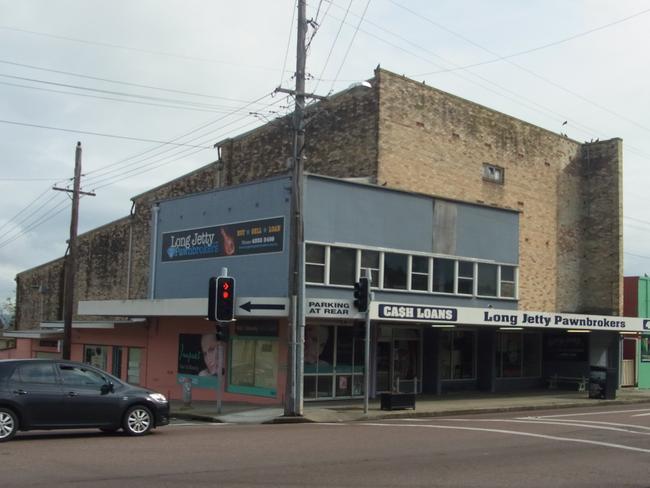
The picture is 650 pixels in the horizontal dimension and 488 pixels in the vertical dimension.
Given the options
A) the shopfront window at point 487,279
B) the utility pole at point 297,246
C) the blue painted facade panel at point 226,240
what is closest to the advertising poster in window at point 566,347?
the shopfront window at point 487,279

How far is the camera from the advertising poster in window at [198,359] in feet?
88.3

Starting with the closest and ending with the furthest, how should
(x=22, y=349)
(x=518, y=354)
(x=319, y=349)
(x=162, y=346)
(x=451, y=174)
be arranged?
(x=319, y=349)
(x=162, y=346)
(x=451, y=174)
(x=518, y=354)
(x=22, y=349)

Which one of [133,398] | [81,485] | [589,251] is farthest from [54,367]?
[589,251]

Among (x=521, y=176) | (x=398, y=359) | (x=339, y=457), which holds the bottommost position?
(x=339, y=457)

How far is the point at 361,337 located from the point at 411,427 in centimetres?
784

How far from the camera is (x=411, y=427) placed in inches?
695

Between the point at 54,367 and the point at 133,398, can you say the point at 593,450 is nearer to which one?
the point at 133,398

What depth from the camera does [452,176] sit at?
32531 millimetres

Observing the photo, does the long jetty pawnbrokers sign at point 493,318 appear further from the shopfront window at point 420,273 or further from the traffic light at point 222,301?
the traffic light at point 222,301

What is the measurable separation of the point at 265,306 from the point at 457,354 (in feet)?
34.8

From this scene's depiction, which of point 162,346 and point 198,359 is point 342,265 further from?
point 162,346

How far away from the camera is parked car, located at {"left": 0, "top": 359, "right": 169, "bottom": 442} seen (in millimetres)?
13609

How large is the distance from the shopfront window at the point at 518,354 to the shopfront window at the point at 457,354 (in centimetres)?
143

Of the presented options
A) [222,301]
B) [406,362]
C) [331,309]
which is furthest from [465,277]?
[222,301]
